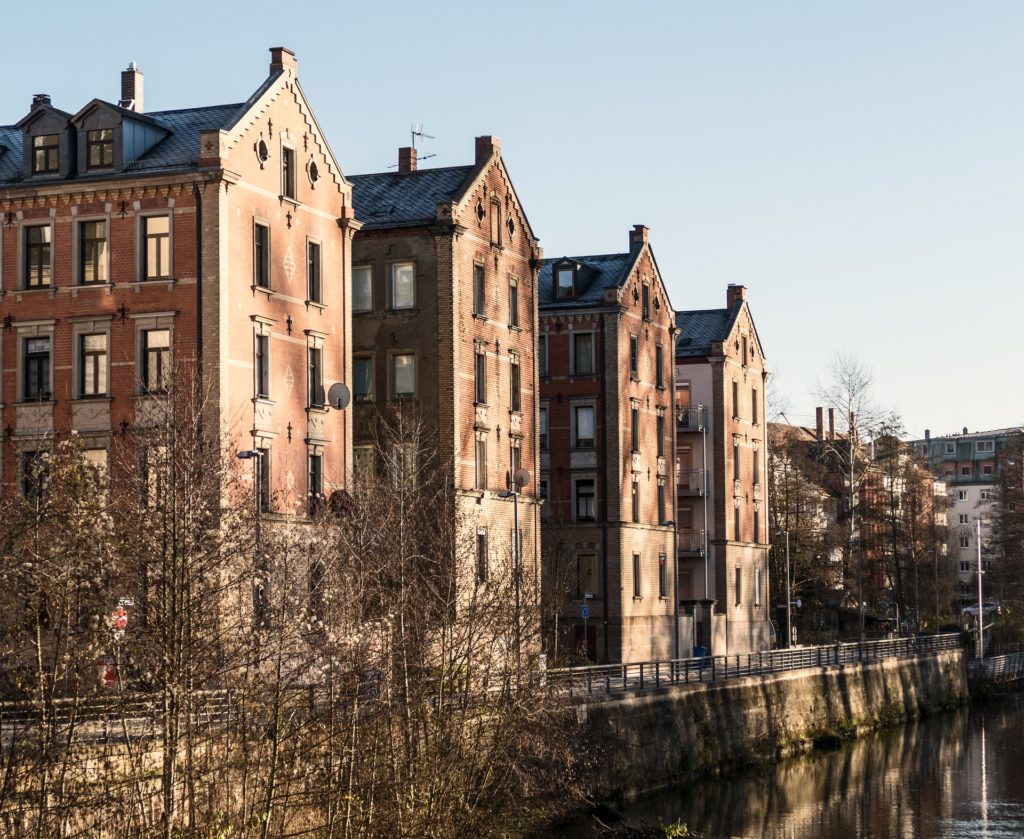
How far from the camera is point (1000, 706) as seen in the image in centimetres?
7588

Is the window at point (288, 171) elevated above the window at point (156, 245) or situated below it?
above

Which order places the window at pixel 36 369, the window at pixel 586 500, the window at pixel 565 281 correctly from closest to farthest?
the window at pixel 36 369
the window at pixel 586 500
the window at pixel 565 281

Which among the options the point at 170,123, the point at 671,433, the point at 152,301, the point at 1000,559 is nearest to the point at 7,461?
the point at 152,301

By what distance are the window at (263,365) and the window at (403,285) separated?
991cm

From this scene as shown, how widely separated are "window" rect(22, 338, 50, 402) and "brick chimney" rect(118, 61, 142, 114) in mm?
8397

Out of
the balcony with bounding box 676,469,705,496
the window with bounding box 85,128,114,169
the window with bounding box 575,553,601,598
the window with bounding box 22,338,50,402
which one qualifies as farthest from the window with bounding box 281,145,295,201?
the balcony with bounding box 676,469,705,496

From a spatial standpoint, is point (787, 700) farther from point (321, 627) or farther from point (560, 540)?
point (321, 627)

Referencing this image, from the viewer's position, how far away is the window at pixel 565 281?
70188 millimetres

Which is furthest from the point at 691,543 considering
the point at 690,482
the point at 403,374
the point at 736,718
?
the point at 736,718

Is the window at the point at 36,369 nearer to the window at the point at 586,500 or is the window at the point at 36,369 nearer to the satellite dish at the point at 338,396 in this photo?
the satellite dish at the point at 338,396

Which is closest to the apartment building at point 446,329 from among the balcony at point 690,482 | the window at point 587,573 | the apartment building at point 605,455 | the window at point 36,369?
the window at point 587,573

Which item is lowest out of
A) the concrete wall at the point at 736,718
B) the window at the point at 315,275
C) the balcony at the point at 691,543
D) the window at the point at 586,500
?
the concrete wall at the point at 736,718

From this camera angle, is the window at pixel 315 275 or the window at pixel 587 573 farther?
the window at pixel 587 573

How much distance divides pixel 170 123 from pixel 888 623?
66453mm
